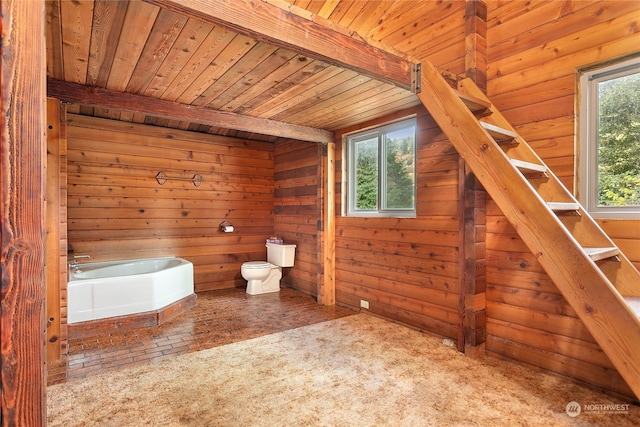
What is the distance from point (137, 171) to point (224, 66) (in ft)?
8.62

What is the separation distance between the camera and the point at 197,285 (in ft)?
15.4

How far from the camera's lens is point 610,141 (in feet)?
6.92

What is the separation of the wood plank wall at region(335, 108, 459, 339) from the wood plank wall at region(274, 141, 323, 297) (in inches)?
30.2

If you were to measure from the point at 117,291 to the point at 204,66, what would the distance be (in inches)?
88.6

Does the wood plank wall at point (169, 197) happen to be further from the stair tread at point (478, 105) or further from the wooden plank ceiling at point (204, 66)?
the stair tread at point (478, 105)

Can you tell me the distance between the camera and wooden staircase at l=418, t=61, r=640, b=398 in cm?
139

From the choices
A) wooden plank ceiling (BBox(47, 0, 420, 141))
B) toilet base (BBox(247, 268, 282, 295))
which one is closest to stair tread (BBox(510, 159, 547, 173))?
wooden plank ceiling (BBox(47, 0, 420, 141))

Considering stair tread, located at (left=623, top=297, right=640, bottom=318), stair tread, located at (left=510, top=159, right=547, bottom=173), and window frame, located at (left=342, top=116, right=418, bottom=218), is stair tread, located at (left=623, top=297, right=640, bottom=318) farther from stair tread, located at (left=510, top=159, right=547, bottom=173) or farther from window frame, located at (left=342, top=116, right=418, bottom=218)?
window frame, located at (left=342, top=116, right=418, bottom=218)

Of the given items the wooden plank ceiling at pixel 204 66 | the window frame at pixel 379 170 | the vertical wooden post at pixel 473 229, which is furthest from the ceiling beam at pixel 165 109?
the vertical wooden post at pixel 473 229

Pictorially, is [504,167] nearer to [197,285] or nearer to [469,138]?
[469,138]

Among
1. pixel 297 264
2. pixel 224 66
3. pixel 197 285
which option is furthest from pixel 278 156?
pixel 224 66

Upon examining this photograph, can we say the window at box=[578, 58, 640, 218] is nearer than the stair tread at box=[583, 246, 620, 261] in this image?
No

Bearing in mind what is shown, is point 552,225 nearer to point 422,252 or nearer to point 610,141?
point 610,141

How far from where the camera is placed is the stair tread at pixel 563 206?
1.82 meters
